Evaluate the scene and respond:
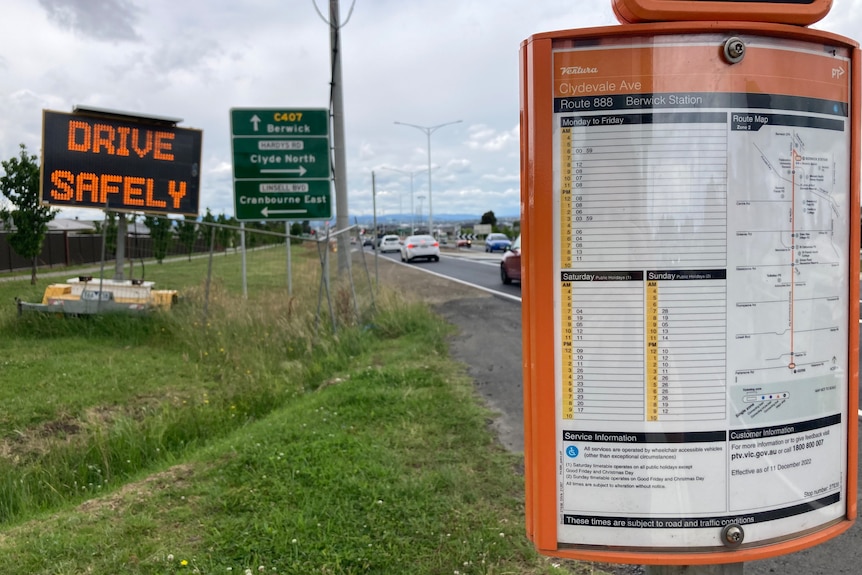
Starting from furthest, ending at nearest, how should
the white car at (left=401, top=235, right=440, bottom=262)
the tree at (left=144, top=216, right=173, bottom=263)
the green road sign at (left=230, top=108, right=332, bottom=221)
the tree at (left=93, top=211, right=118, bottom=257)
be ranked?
the white car at (left=401, top=235, right=440, bottom=262), the tree at (left=93, top=211, right=118, bottom=257), the tree at (left=144, top=216, right=173, bottom=263), the green road sign at (left=230, top=108, right=332, bottom=221)

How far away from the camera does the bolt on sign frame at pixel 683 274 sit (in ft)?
6.13

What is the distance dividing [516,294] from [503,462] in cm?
1179

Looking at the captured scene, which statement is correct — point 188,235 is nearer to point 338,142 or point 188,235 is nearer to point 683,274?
point 338,142

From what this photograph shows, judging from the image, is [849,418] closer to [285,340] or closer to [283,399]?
[283,399]

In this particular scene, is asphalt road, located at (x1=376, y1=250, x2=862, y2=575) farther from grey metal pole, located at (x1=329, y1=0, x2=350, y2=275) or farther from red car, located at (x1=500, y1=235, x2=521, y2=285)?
grey metal pole, located at (x1=329, y1=0, x2=350, y2=275)

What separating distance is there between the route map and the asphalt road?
0.35m

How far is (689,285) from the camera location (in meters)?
1.89

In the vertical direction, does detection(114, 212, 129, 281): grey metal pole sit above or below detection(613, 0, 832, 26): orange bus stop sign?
below

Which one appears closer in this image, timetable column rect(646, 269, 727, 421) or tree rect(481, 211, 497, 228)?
timetable column rect(646, 269, 727, 421)

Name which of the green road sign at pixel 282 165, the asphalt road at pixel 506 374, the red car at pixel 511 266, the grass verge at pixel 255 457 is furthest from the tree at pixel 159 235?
the red car at pixel 511 266

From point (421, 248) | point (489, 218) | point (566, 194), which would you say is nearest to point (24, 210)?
point (566, 194)

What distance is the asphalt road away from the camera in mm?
3493

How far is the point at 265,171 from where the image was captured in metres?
10.8

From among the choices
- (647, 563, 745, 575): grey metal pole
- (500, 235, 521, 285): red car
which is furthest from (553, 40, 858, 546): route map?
(500, 235, 521, 285): red car
